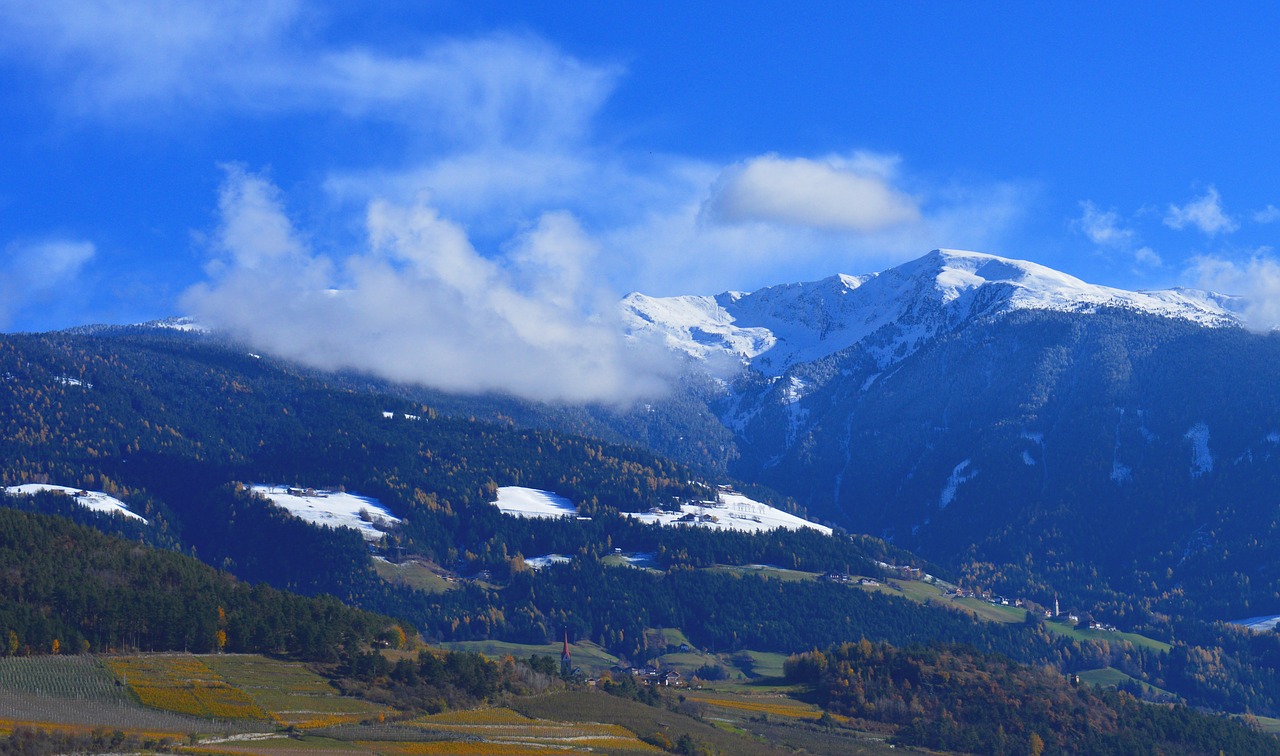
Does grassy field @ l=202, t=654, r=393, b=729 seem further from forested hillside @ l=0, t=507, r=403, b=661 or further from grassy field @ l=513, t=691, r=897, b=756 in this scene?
grassy field @ l=513, t=691, r=897, b=756

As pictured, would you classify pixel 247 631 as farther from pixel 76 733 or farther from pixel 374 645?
pixel 76 733

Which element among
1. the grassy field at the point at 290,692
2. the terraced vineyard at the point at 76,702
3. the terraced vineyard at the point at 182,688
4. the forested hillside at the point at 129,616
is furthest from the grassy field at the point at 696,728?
the terraced vineyard at the point at 76,702

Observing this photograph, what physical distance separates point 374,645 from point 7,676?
51.9 m

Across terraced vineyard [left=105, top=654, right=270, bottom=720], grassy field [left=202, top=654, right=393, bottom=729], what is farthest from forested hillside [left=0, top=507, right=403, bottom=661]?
terraced vineyard [left=105, top=654, right=270, bottom=720]

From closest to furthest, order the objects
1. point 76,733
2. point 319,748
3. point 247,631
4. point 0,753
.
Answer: point 0,753 → point 76,733 → point 319,748 → point 247,631

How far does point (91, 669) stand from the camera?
16062 centimetres

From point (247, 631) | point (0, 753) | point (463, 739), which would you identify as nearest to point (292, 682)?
point (247, 631)

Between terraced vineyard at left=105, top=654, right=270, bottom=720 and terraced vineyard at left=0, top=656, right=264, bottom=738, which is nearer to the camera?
terraced vineyard at left=0, top=656, right=264, bottom=738

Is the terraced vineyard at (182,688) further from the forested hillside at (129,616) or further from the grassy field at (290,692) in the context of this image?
the forested hillside at (129,616)

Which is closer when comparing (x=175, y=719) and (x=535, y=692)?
(x=175, y=719)

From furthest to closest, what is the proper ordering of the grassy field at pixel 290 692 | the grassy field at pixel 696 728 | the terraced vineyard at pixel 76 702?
1. the grassy field at pixel 696 728
2. the grassy field at pixel 290 692
3. the terraced vineyard at pixel 76 702

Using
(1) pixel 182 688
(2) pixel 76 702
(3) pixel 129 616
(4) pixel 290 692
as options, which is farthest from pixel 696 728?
(2) pixel 76 702

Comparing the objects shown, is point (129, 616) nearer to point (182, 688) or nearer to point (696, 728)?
point (182, 688)

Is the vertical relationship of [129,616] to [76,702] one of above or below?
above
